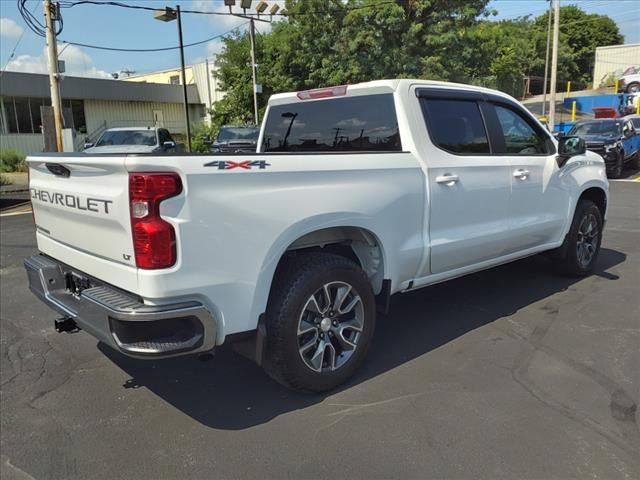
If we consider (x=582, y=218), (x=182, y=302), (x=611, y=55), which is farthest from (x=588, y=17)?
(x=182, y=302)

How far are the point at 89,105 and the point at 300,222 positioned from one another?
3312 cm

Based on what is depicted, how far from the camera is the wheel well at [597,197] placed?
5.77 metres

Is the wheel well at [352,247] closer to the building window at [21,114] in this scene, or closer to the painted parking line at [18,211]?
the painted parking line at [18,211]

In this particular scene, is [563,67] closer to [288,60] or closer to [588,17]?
[588,17]

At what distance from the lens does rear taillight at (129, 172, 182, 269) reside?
8.37 feet

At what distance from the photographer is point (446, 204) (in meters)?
3.96

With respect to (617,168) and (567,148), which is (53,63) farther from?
(617,168)

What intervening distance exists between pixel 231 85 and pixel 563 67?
137 ft

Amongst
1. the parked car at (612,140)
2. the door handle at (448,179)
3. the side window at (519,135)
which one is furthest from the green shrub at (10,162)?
the door handle at (448,179)

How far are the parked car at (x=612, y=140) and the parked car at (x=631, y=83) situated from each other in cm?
2262

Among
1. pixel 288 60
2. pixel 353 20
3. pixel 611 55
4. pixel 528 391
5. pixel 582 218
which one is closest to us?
pixel 528 391

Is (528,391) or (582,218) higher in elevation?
(582,218)

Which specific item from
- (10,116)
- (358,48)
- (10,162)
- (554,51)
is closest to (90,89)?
(10,116)

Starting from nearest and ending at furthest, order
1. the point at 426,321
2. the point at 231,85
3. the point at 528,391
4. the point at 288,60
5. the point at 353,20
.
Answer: the point at 528,391 → the point at 426,321 → the point at 353,20 → the point at 288,60 → the point at 231,85
